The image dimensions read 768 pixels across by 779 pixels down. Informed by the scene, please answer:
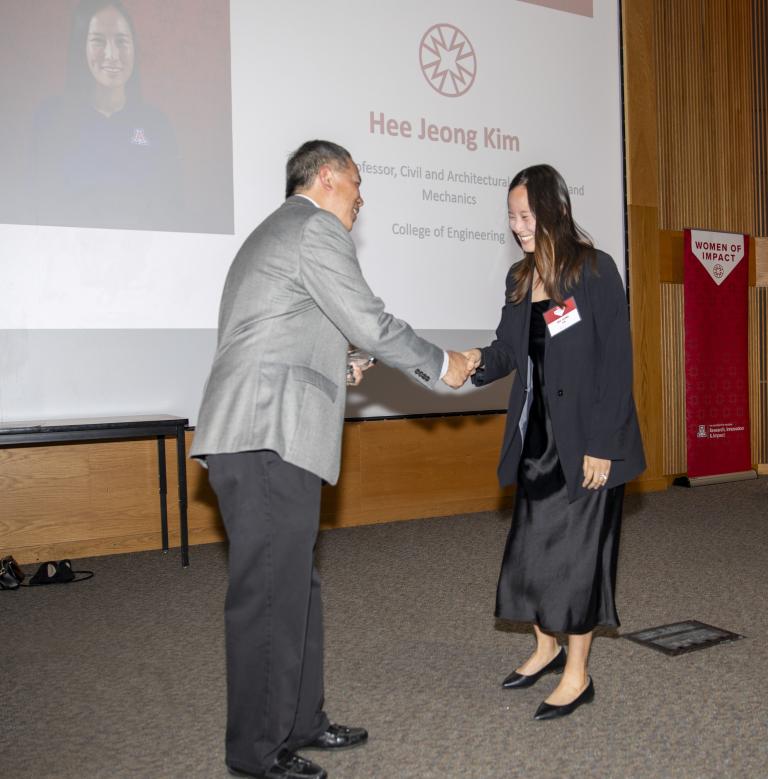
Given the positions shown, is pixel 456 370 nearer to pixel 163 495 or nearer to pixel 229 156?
pixel 163 495

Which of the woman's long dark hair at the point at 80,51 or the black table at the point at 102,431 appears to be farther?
the woman's long dark hair at the point at 80,51

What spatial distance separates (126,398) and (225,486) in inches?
104

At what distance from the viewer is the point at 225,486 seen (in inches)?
76.4

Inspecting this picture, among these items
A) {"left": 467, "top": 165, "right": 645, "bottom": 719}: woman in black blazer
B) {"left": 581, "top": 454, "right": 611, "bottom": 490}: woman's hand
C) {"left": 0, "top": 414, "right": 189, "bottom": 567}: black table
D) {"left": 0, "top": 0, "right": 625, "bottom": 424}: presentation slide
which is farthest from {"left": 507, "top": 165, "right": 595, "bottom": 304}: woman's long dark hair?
{"left": 0, "top": 0, "right": 625, "bottom": 424}: presentation slide

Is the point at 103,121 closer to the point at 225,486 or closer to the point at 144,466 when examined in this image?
the point at 144,466

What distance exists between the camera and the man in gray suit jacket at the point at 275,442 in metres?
1.91

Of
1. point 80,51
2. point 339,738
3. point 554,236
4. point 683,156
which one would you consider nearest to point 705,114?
point 683,156

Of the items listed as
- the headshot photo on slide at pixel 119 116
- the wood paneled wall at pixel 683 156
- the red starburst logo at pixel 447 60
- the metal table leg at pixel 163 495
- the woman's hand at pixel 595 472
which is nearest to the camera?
the woman's hand at pixel 595 472

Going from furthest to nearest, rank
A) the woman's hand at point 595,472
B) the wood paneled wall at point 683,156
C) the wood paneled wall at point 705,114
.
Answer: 1. the wood paneled wall at point 705,114
2. the wood paneled wall at point 683,156
3. the woman's hand at point 595,472

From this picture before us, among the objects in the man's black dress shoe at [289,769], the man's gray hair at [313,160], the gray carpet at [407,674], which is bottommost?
the gray carpet at [407,674]

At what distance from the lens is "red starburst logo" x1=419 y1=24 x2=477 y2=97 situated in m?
5.23

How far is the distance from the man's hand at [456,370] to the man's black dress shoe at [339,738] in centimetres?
99

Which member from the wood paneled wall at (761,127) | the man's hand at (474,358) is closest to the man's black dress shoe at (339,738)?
the man's hand at (474,358)

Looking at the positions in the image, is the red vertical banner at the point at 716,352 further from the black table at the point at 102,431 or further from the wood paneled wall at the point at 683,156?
the black table at the point at 102,431
